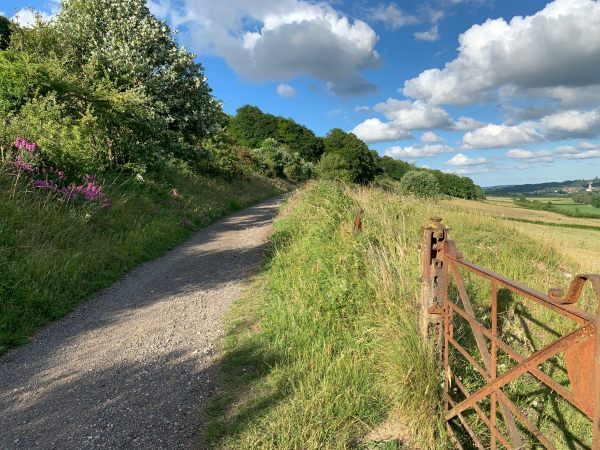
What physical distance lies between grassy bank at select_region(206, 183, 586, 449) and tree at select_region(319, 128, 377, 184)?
138 feet

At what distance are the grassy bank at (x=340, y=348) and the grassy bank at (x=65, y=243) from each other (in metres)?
2.87

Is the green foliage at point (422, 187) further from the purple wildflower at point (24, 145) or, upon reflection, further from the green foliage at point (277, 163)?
the green foliage at point (277, 163)

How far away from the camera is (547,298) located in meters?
1.95

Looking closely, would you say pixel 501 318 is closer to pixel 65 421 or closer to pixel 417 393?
pixel 417 393

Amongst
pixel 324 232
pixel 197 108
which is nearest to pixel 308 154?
pixel 197 108

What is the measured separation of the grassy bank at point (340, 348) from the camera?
11.0 feet

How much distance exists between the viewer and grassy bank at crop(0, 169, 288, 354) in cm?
562

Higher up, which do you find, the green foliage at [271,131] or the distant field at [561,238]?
the green foliage at [271,131]

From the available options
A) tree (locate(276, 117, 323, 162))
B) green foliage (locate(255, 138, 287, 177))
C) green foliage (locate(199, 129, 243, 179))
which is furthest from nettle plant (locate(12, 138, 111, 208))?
tree (locate(276, 117, 323, 162))

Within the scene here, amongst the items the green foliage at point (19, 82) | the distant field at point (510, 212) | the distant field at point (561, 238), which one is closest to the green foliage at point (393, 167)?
the distant field at point (510, 212)

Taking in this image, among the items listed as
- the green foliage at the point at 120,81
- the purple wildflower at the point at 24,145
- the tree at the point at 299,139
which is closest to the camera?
the purple wildflower at the point at 24,145

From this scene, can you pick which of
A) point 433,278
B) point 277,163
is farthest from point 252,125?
point 433,278

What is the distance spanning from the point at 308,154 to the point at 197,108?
60.3m

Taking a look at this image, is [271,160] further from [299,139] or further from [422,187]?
[299,139]
